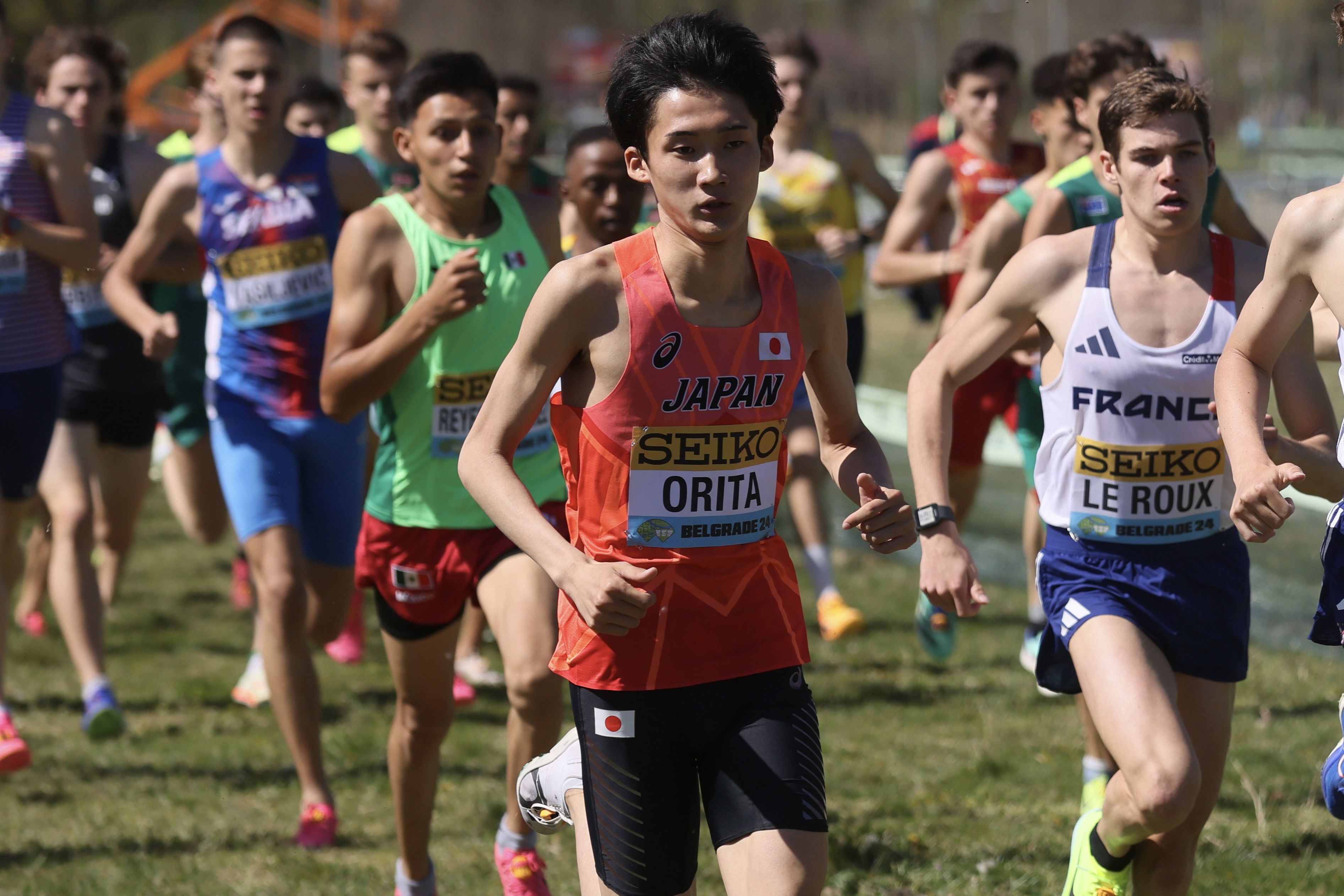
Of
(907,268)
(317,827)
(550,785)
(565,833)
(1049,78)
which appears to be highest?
(1049,78)

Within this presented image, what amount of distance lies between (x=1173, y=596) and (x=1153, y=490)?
26 centimetres

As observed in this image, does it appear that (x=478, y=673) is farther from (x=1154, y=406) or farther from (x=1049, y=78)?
(x=1154, y=406)

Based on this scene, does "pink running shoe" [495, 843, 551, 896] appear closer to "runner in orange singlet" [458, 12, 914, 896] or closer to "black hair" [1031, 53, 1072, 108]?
"runner in orange singlet" [458, 12, 914, 896]

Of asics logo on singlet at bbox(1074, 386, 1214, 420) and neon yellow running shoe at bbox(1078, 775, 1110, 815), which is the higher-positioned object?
asics logo on singlet at bbox(1074, 386, 1214, 420)

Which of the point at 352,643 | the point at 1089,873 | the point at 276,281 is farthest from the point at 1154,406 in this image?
the point at 352,643

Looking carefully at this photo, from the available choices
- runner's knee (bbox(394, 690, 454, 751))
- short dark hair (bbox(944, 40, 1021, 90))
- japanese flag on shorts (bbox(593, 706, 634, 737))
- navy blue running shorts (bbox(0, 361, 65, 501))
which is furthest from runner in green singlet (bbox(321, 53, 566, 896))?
short dark hair (bbox(944, 40, 1021, 90))

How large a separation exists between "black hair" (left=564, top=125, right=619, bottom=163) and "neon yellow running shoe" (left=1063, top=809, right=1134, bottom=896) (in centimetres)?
266

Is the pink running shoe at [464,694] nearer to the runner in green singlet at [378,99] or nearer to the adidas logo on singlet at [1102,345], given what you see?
the runner in green singlet at [378,99]

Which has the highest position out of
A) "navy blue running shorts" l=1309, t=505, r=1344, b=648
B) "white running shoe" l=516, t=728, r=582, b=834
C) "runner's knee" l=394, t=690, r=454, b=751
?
"navy blue running shorts" l=1309, t=505, r=1344, b=648

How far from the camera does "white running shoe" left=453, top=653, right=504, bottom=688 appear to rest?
7000 millimetres

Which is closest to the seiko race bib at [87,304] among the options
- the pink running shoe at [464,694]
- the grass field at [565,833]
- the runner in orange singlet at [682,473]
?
the grass field at [565,833]

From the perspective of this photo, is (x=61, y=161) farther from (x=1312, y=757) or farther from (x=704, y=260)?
(x=1312, y=757)

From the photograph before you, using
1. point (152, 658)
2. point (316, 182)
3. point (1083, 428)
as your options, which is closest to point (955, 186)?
point (316, 182)

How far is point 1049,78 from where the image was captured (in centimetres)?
695
